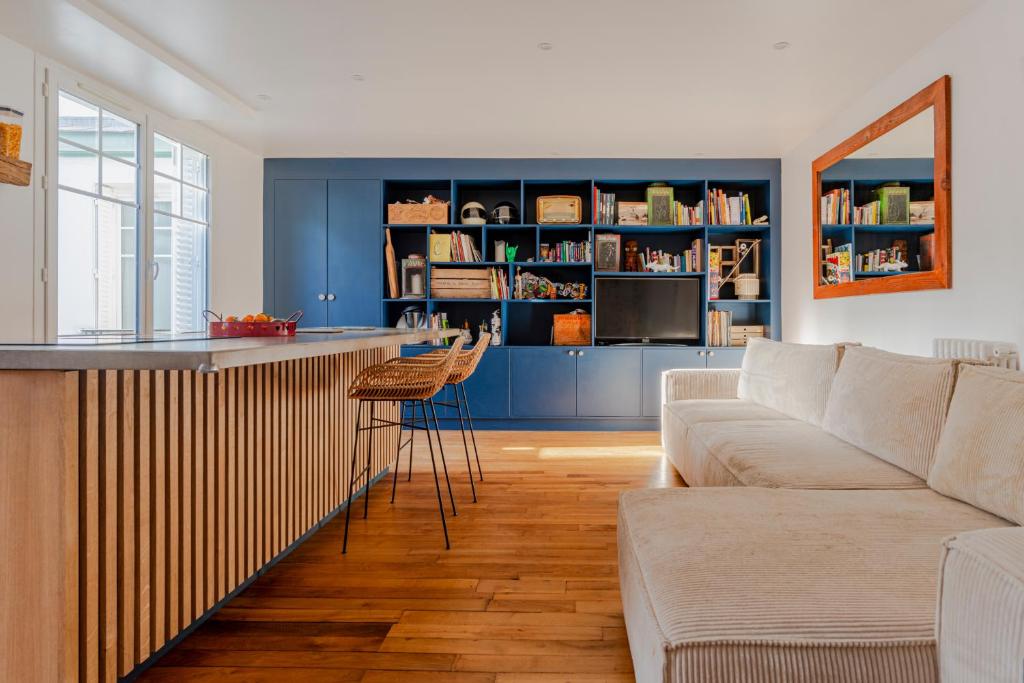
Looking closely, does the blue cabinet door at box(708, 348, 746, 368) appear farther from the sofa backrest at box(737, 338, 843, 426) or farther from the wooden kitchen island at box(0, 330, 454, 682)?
the wooden kitchen island at box(0, 330, 454, 682)

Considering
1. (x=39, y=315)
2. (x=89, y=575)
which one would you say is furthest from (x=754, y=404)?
(x=39, y=315)

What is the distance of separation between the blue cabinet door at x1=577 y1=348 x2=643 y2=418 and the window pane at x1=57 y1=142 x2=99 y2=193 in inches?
148

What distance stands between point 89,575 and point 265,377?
916 mm

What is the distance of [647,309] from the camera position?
214 inches

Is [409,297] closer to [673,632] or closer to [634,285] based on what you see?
[634,285]

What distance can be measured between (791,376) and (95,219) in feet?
14.3

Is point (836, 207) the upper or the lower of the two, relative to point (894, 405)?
upper

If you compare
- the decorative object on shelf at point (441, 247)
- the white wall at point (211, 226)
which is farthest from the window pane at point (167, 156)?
the decorative object on shelf at point (441, 247)

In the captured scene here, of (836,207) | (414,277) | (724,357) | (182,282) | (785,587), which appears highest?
(836,207)

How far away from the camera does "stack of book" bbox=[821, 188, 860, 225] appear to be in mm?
3910

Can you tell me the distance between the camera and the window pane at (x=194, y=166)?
4.68 meters

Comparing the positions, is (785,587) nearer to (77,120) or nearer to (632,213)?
(77,120)

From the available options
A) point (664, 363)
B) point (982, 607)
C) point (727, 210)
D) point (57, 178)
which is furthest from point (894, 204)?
point (57, 178)

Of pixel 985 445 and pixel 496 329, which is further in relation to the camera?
pixel 496 329
